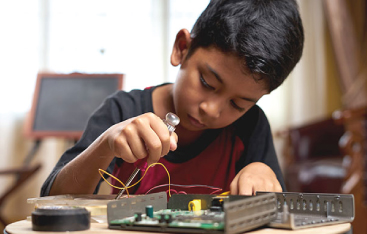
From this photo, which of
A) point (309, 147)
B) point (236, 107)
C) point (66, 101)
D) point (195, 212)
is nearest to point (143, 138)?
point (195, 212)

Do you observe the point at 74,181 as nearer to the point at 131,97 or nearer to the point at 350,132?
the point at 131,97

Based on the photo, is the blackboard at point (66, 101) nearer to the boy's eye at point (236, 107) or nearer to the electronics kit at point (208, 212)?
the boy's eye at point (236, 107)

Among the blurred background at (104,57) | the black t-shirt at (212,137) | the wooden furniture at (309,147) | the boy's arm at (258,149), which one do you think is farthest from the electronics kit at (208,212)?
the blurred background at (104,57)

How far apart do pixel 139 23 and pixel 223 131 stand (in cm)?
223

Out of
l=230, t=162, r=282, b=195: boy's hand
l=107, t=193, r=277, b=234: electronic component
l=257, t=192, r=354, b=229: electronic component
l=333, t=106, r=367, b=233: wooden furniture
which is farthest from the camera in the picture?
l=333, t=106, r=367, b=233: wooden furniture

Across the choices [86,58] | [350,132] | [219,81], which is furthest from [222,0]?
[86,58]

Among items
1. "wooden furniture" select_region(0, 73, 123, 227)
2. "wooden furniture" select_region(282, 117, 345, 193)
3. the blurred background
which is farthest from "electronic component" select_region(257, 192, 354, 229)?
the blurred background

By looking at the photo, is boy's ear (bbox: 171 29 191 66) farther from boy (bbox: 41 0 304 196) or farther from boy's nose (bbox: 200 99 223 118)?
boy's nose (bbox: 200 99 223 118)

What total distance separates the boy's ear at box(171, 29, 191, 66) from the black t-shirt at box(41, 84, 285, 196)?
0.12 m

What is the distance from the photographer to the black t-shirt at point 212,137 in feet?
3.10

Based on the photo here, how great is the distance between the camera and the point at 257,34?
839mm

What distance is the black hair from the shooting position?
32.7 inches

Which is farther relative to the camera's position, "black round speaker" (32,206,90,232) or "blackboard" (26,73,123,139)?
"blackboard" (26,73,123,139)

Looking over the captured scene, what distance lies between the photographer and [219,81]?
0.83m
